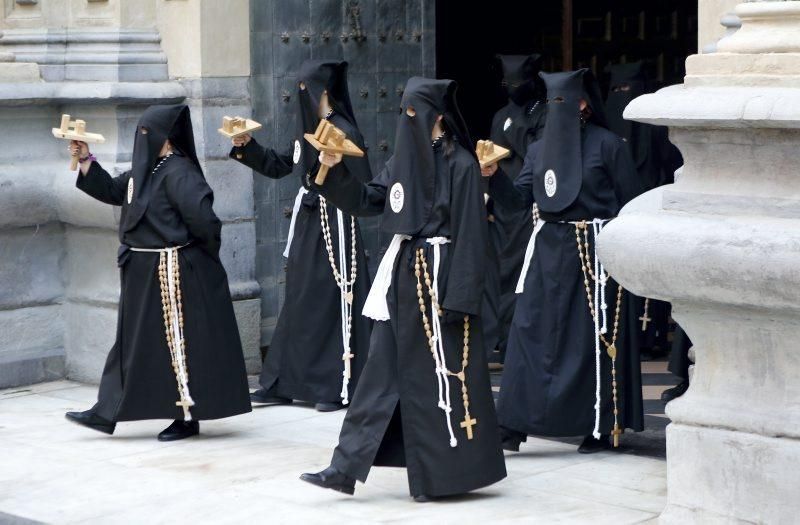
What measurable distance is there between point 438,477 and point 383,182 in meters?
1.32

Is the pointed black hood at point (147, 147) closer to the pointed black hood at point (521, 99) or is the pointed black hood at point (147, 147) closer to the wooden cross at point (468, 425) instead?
the wooden cross at point (468, 425)

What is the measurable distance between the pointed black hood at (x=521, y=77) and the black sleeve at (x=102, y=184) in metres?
2.89

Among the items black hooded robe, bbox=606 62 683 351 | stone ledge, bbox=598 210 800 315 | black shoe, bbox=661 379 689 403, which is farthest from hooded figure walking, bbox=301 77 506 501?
black hooded robe, bbox=606 62 683 351

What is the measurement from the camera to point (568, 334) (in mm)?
7906

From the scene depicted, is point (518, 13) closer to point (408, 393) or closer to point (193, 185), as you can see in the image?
point (193, 185)

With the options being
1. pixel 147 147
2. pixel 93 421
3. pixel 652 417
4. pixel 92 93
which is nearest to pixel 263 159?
pixel 147 147

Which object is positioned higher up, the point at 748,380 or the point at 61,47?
the point at 61,47

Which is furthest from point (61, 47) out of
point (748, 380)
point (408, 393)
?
point (748, 380)

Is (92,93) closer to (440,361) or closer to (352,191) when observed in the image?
(352,191)

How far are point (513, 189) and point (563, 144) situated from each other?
359mm

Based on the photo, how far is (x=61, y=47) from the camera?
9.99 metres

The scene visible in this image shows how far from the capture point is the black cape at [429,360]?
6848 millimetres

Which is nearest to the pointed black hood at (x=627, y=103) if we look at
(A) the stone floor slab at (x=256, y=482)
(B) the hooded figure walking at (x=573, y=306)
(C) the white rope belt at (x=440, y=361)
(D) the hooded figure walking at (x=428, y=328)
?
(B) the hooded figure walking at (x=573, y=306)

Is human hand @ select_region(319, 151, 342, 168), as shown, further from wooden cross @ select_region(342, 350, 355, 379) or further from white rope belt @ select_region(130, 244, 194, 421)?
wooden cross @ select_region(342, 350, 355, 379)
